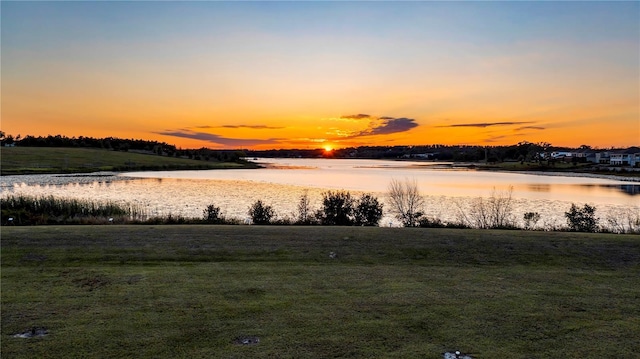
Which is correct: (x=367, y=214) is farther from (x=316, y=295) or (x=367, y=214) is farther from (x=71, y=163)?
(x=71, y=163)

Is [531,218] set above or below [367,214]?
below

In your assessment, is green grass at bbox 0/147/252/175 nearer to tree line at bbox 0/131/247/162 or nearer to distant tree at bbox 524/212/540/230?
tree line at bbox 0/131/247/162

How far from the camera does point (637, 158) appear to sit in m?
113

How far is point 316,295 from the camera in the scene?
7.59m

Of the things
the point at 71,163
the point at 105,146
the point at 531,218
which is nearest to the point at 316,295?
the point at 531,218

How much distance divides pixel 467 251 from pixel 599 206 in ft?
84.3

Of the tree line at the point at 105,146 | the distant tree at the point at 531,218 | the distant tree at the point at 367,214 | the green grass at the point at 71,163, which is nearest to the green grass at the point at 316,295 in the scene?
the distant tree at the point at 531,218

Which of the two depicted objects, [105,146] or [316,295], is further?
[105,146]

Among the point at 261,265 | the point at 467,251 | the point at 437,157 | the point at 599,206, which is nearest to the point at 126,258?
the point at 261,265

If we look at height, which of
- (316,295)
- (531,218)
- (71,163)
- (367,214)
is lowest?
(531,218)

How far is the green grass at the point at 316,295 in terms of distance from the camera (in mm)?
5625

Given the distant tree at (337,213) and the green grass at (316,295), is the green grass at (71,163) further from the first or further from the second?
the green grass at (316,295)

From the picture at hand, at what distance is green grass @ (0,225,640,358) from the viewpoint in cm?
562

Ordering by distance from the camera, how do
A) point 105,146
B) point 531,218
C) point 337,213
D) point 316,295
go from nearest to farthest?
point 316,295, point 337,213, point 531,218, point 105,146
